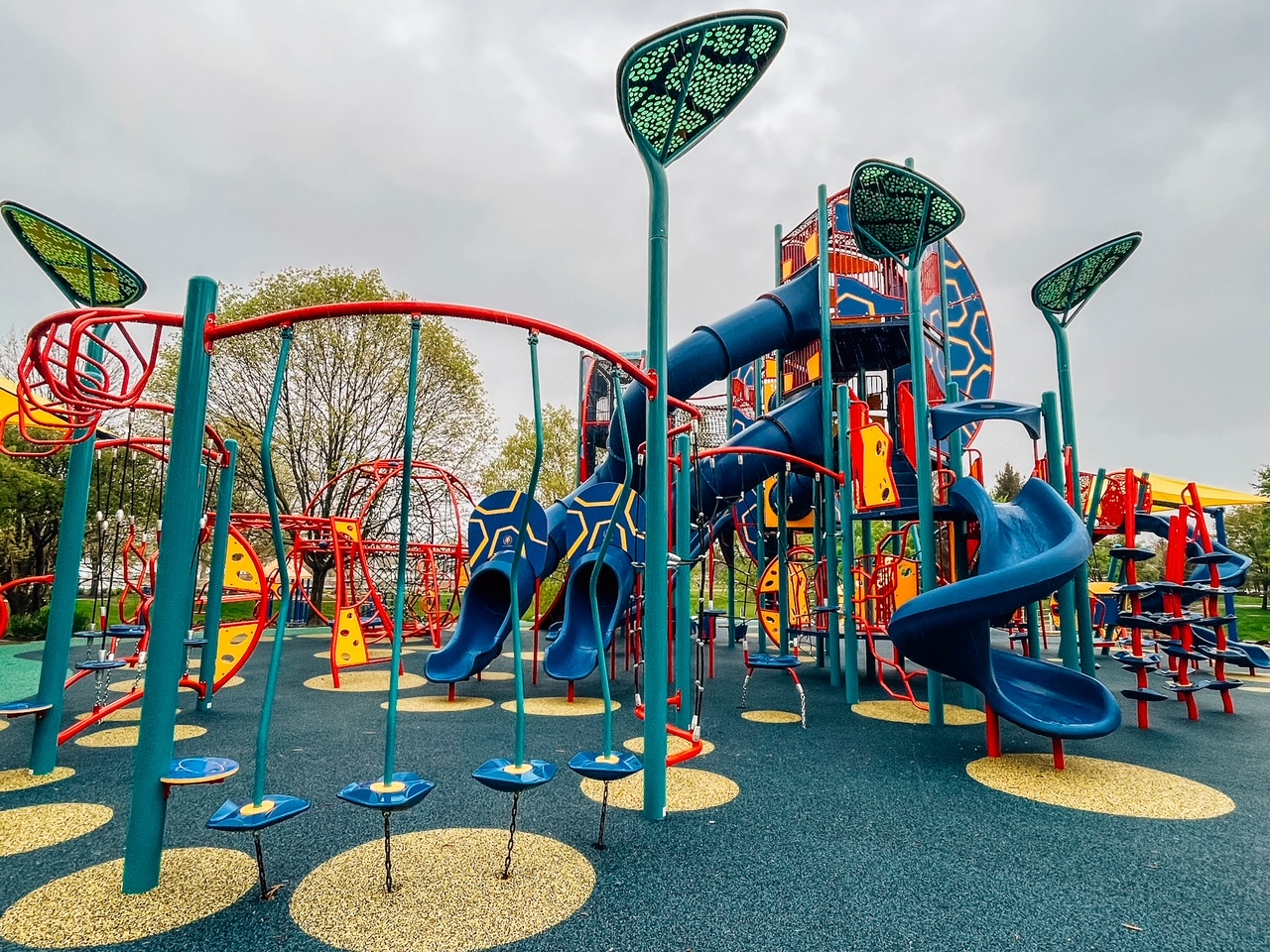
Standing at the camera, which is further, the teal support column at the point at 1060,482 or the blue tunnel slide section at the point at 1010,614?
the teal support column at the point at 1060,482

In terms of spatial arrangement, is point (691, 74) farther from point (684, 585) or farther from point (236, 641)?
point (236, 641)

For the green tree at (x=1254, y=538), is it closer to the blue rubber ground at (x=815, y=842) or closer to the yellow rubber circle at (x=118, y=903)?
the blue rubber ground at (x=815, y=842)

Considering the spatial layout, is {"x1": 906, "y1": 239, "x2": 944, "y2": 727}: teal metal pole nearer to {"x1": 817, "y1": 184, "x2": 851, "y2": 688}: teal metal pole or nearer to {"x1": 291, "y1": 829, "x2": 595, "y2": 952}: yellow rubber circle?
{"x1": 817, "y1": 184, "x2": 851, "y2": 688}: teal metal pole

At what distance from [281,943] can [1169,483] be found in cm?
1984

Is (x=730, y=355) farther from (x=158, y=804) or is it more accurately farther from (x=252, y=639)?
(x=158, y=804)

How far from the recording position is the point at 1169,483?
1605 cm

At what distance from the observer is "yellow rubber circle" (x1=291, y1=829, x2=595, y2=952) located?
7.59ft

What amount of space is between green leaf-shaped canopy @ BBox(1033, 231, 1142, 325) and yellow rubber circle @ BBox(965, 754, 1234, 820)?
5.42m

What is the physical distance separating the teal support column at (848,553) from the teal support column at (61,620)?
236 inches

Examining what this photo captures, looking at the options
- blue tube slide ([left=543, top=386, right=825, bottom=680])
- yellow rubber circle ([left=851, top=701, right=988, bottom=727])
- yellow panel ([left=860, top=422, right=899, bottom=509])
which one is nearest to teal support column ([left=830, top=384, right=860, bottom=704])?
yellow rubber circle ([left=851, top=701, right=988, bottom=727])

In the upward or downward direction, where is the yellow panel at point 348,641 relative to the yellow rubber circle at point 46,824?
Result: upward

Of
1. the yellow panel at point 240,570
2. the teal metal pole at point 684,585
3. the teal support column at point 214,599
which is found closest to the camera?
the teal metal pole at point 684,585

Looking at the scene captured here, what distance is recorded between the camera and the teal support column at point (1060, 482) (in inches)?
251

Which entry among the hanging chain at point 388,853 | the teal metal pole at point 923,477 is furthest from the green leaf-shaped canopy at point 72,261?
the teal metal pole at point 923,477
